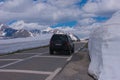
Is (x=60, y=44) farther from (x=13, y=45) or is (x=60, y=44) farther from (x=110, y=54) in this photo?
(x=110, y=54)

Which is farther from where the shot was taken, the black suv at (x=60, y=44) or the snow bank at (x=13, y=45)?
the snow bank at (x=13, y=45)

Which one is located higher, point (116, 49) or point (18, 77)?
point (116, 49)

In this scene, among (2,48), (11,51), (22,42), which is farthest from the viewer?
(22,42)

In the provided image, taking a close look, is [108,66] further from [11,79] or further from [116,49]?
[11,79]

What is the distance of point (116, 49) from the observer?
11203 mm

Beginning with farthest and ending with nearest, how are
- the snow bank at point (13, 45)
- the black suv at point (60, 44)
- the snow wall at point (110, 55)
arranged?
the snow bank at point (13, 45)
the black suv at point (60, 44)
the snow wall at point (110, 55)

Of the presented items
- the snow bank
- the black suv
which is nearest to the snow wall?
the black suv

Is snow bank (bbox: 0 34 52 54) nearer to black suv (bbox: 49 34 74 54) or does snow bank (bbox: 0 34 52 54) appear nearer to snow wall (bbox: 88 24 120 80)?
black suv (bbox: 49 34 74 54)

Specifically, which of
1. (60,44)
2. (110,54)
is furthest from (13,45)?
(110,54)

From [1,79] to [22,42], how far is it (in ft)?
81.3

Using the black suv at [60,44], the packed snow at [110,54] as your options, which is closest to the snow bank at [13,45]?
the black suv at [60,44]

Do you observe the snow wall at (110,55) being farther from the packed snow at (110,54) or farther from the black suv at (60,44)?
the black suv at (60,44)

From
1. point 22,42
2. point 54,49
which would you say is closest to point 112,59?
point 54,49

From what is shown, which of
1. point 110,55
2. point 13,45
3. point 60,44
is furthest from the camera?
point 13,45
